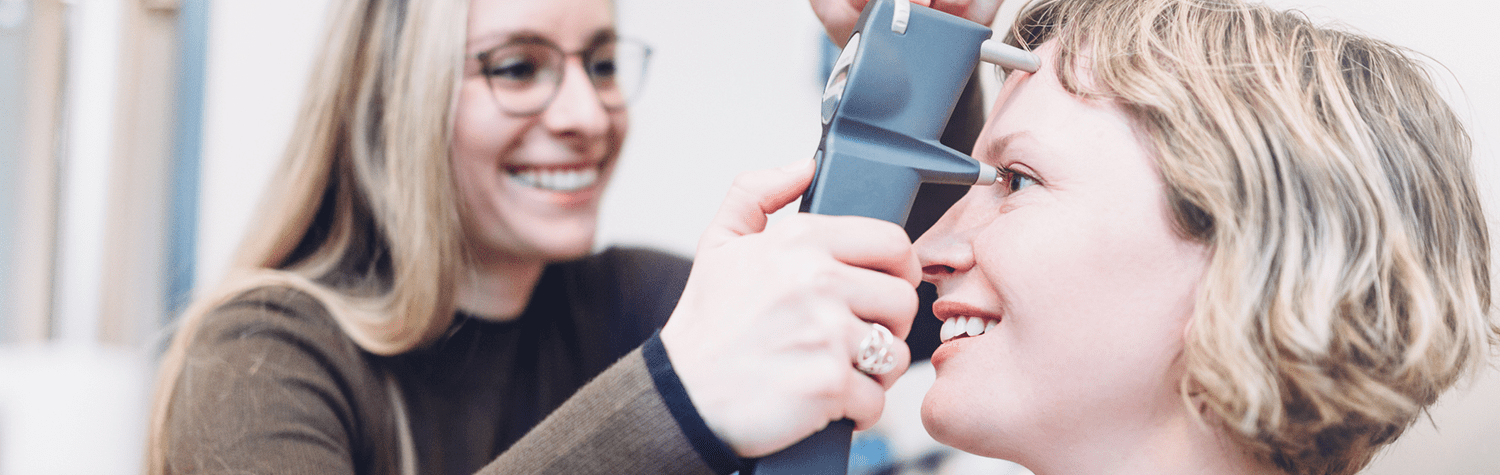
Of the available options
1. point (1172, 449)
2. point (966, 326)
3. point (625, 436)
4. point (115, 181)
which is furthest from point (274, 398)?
point (1172, 449)

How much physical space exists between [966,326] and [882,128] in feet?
0.65

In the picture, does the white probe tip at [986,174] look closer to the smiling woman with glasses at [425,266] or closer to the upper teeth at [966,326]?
the upper teeth at [966,326]

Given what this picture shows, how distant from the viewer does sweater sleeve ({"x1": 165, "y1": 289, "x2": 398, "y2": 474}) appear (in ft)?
2.27

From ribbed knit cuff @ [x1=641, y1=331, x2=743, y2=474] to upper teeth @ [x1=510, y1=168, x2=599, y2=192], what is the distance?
399mm

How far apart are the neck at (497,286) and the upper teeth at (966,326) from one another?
1.58 ft

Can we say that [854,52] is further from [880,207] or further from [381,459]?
[381,459]

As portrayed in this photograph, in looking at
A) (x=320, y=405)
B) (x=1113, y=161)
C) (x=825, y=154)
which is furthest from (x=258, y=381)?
(x=1113, y=161)

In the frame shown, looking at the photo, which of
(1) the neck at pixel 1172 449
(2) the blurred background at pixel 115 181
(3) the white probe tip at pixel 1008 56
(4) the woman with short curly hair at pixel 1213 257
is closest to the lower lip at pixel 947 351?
(4) the woman with short curly hair at pixel 1213 257

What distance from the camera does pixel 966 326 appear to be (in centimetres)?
60

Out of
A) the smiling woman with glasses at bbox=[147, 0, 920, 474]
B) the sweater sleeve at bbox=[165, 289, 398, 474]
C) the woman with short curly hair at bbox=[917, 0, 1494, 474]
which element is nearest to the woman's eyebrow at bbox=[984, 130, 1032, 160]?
the woman with short curly hair at bbox=[917, 0, 1494, 474]

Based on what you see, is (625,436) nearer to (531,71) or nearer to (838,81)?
(838,81)

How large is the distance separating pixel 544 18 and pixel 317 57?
25 cm

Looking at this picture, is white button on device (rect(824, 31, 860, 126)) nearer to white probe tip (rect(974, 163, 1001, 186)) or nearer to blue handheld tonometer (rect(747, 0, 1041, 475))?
blue handheld tonometer (rect(747, 0, 1041, 475))

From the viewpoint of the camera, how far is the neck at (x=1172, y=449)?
0.55 metres
